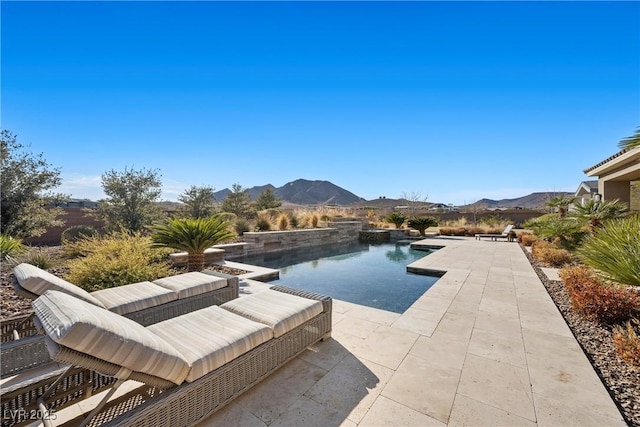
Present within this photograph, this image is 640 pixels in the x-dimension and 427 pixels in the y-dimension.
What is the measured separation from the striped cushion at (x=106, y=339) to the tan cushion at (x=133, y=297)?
1.05m

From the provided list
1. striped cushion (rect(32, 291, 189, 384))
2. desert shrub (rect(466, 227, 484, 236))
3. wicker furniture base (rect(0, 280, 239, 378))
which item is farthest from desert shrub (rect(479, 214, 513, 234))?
striped cushion (rect(32, 291, 189, 384))

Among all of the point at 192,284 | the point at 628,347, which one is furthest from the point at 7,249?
the point at 628,347

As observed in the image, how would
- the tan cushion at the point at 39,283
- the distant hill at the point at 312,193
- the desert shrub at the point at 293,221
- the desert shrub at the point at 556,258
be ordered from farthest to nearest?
the distant hill at the point at 312,193 < the desert shrub at the point at 293,221 < the desert shrub at the point at 556,258 < the tan cushion at the point at 39,283

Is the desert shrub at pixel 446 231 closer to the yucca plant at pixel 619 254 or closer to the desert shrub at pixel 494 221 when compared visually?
the desert shrub at pixel 494 221

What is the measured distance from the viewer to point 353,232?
13461 mm

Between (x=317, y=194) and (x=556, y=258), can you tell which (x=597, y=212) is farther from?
(x=317, y=194)

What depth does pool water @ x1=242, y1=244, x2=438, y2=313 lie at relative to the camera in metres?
4.74

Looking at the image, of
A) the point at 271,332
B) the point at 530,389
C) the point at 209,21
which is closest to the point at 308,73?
the point at 209,21

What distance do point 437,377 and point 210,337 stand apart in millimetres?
1818

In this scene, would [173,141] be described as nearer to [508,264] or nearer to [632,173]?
[508,264]

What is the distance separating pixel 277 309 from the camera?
237 centimetres

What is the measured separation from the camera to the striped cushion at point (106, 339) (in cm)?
116

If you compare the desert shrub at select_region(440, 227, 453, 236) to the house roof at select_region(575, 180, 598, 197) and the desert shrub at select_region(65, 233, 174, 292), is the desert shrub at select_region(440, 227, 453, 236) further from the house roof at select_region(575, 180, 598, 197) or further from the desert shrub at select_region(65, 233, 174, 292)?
the desert shrub at select_region(65, 233, 174, 292)

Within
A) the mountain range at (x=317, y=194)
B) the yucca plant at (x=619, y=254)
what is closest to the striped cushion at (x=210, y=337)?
the yucca plant at (x=619, y=254)
